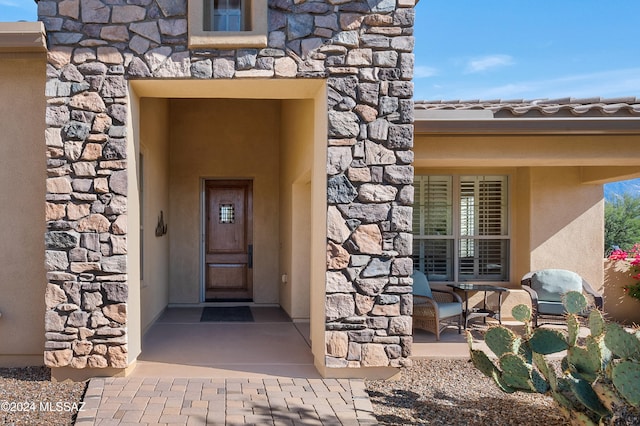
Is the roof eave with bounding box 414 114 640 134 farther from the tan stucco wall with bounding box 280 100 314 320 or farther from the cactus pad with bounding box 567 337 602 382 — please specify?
the cactus pad with bounding box 567 337 602 382

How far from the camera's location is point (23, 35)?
4.92 m

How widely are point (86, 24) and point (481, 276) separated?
677cm

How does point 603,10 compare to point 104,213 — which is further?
point 603,10

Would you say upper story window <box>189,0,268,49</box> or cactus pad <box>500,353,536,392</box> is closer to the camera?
cactus pad <box>500,353,536,392</box>

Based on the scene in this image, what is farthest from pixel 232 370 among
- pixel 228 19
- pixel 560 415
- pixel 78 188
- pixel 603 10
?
pixel 603 10

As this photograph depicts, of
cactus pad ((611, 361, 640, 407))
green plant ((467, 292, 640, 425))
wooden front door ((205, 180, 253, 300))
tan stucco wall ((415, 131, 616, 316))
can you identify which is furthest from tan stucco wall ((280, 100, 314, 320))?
cactus pad ((611, 361, 640, 407))

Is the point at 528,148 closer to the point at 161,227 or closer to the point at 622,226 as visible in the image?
the point at 161,227

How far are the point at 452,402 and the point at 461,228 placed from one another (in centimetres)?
420

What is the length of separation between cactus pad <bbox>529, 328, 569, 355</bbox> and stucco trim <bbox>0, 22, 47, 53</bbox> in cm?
519

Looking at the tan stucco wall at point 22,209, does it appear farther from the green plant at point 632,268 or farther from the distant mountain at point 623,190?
the distant mountain at point 623,190

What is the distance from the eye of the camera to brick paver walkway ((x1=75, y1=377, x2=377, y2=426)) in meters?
4.35

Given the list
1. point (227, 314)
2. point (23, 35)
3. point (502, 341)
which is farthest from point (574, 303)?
point (227, 314)

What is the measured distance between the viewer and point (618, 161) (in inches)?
256

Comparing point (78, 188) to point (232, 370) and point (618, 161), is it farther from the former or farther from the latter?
point (618, 161)
